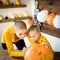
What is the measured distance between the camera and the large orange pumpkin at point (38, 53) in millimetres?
1022

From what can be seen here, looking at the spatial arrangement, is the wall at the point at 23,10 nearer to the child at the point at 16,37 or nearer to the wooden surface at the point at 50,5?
the wooden surface at the point at 50,5

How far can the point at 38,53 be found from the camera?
40.7 inches

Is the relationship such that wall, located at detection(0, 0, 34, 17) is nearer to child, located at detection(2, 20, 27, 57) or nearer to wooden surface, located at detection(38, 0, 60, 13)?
wooden surface, located at detection(38, 0, 60, 13)

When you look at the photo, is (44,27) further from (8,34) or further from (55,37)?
(8,34)

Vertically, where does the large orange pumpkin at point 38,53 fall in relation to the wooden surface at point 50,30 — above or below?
above

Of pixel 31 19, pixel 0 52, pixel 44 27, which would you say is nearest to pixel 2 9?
pixel 31 19

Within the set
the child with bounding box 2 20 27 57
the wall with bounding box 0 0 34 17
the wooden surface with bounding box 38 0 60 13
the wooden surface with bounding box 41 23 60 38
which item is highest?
the child with bounding box 2 20 27 57

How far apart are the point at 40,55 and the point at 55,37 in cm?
253

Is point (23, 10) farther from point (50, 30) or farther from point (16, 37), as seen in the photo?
point (16, 37)

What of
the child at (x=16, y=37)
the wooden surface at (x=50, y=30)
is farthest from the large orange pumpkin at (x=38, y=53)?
the wooden surface at (x=50, y=30)

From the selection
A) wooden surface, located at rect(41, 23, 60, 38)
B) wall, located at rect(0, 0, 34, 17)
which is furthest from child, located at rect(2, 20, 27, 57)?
wall, located at rect(0, 0, 34, 17)

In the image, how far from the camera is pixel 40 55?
40.3 inches

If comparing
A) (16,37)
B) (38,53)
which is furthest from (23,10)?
(38,53)

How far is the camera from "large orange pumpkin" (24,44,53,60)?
1022 mm
